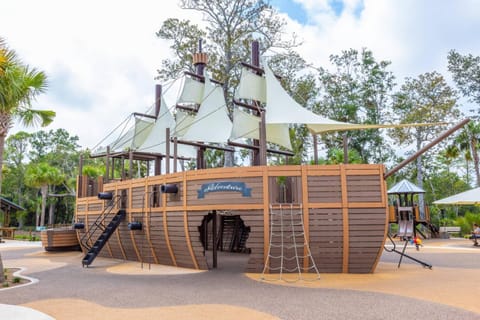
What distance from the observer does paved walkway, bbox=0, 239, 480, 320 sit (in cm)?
585

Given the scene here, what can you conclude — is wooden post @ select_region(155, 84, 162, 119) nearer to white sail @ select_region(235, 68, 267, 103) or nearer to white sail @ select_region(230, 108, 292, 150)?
white sail @ select_region(235, 68, 267, 103)

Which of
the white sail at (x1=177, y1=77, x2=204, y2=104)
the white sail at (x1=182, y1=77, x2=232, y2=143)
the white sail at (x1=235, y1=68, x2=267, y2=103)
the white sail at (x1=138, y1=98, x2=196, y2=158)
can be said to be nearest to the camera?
the white sail at (x1=235, y1=68, x2=267, y2=103)

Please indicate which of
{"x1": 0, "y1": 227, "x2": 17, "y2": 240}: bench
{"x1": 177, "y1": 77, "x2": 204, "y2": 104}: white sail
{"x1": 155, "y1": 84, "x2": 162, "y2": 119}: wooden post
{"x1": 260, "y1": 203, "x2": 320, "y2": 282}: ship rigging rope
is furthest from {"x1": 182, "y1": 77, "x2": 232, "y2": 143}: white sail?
{"x1": 0, "y1": 227, "x2": 17, "y2": 240}: bench

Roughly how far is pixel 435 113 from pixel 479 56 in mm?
5509

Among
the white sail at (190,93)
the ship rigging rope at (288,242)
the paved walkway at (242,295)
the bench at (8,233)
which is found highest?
the white sail at (190,93)

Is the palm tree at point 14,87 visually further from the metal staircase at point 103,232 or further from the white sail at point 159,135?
the white sail at point 159,135

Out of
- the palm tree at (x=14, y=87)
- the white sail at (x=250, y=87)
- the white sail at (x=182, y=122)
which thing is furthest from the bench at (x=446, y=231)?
the palm tree at (x=14, y=87)

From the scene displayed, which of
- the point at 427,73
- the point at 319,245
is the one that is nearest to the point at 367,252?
the point at 319,245

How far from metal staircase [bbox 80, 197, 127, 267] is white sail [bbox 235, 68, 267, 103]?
22.5 ft

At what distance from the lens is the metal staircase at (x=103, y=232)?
12156 millimetres

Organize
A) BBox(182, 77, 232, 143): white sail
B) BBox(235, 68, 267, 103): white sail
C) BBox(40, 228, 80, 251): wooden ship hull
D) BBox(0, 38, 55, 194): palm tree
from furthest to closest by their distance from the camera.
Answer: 1. BBox(40, 228, 80, 251): wooden ship hull
2. BBox(182, 77, 232, 143): white sail
3. BBox(235, 68, 267, 103): white sail
4. BBox(0, 38, 55, 194): palm tree

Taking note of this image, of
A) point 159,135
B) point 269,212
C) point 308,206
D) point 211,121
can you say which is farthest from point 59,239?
point 308,206

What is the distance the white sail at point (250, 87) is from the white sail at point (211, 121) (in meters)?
1.48

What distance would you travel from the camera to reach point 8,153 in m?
40.5
